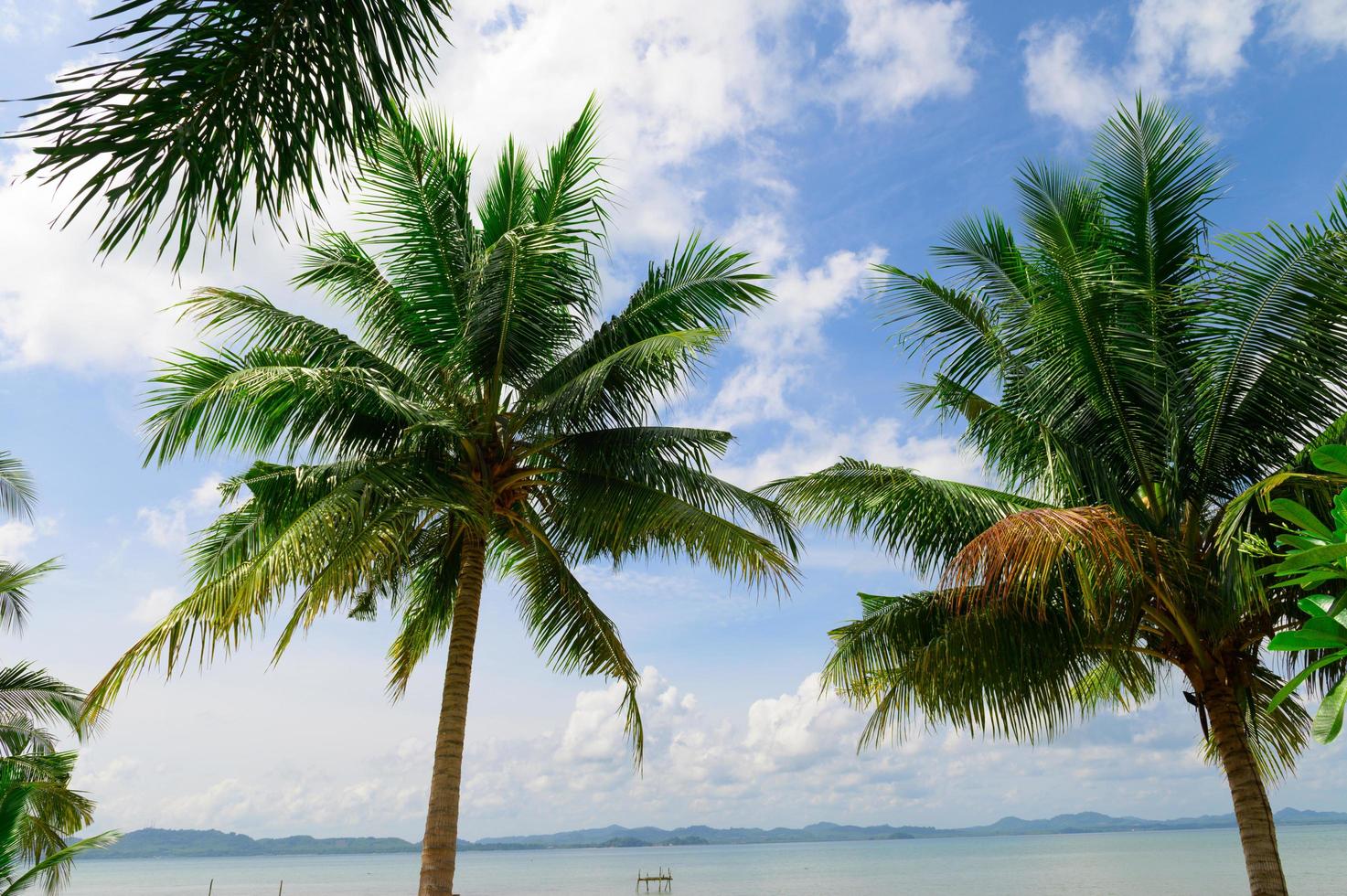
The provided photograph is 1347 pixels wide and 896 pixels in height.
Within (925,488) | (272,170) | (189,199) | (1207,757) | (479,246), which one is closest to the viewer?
(189,199)

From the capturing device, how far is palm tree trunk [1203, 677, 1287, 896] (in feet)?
27.4

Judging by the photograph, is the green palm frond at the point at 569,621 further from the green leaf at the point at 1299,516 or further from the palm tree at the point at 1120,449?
the green leaf at the point at 1299,516

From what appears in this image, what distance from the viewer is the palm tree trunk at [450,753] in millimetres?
9352

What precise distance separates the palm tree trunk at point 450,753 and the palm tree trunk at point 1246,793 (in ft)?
23.7

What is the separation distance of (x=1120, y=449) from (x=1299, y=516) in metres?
8.61


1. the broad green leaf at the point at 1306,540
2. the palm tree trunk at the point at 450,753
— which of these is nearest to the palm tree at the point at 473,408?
the palm tree trunk at the point at 450,753

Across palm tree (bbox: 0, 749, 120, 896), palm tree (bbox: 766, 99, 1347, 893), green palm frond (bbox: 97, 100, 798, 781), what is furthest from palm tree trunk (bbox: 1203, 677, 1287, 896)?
palm tree (bbox: 0, 749, 120, 896)

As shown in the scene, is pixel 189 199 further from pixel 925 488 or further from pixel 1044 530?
pixel 925 488

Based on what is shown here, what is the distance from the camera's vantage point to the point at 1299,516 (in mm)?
1686

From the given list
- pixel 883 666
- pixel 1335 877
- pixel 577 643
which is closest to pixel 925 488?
pixel 883 666

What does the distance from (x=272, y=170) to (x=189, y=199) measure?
24 centimetres

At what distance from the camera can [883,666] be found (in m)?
10.8

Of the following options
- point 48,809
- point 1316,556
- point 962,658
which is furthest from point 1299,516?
point 48,809

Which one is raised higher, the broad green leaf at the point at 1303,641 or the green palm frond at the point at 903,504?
the green palm frond at the point at 903,504
